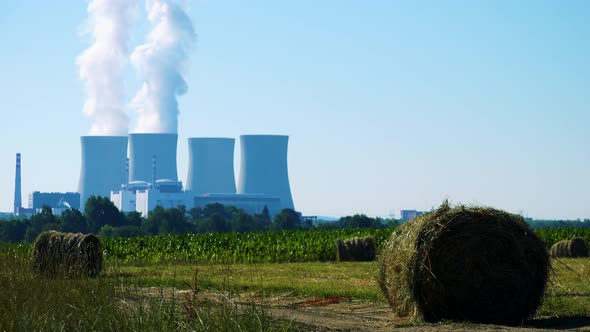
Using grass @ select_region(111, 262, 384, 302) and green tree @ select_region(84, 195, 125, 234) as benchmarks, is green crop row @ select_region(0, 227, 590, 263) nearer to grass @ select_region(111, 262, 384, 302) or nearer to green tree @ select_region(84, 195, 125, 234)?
grass @ select_region(111, 262, 384, 302)

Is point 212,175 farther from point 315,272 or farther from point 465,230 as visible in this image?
point 465,230

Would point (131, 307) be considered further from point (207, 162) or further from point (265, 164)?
point (207, 162)

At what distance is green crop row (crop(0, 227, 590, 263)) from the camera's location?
1538 inches

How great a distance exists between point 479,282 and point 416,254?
1.04 meters

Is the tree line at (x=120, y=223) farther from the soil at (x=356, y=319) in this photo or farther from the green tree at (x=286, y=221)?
the soil at (x=356, y=319)

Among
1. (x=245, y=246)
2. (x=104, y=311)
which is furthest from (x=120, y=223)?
(x=104, y=311)

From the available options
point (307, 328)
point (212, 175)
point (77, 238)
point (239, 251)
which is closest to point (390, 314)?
point (307, 328)

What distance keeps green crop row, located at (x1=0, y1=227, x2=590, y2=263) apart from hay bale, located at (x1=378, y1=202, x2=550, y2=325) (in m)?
21.4

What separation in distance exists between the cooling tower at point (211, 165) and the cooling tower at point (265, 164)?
271cm

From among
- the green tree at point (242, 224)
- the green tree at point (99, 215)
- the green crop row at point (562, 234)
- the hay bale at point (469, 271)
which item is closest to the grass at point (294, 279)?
the hay bale at point (469, 271)

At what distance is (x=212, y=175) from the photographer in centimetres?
18862

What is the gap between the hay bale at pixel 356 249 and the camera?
35375 millimetres

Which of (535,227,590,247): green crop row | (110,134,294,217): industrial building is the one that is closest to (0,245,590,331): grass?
(535,227,590,247): green crop row

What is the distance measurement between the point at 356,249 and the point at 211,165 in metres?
153
